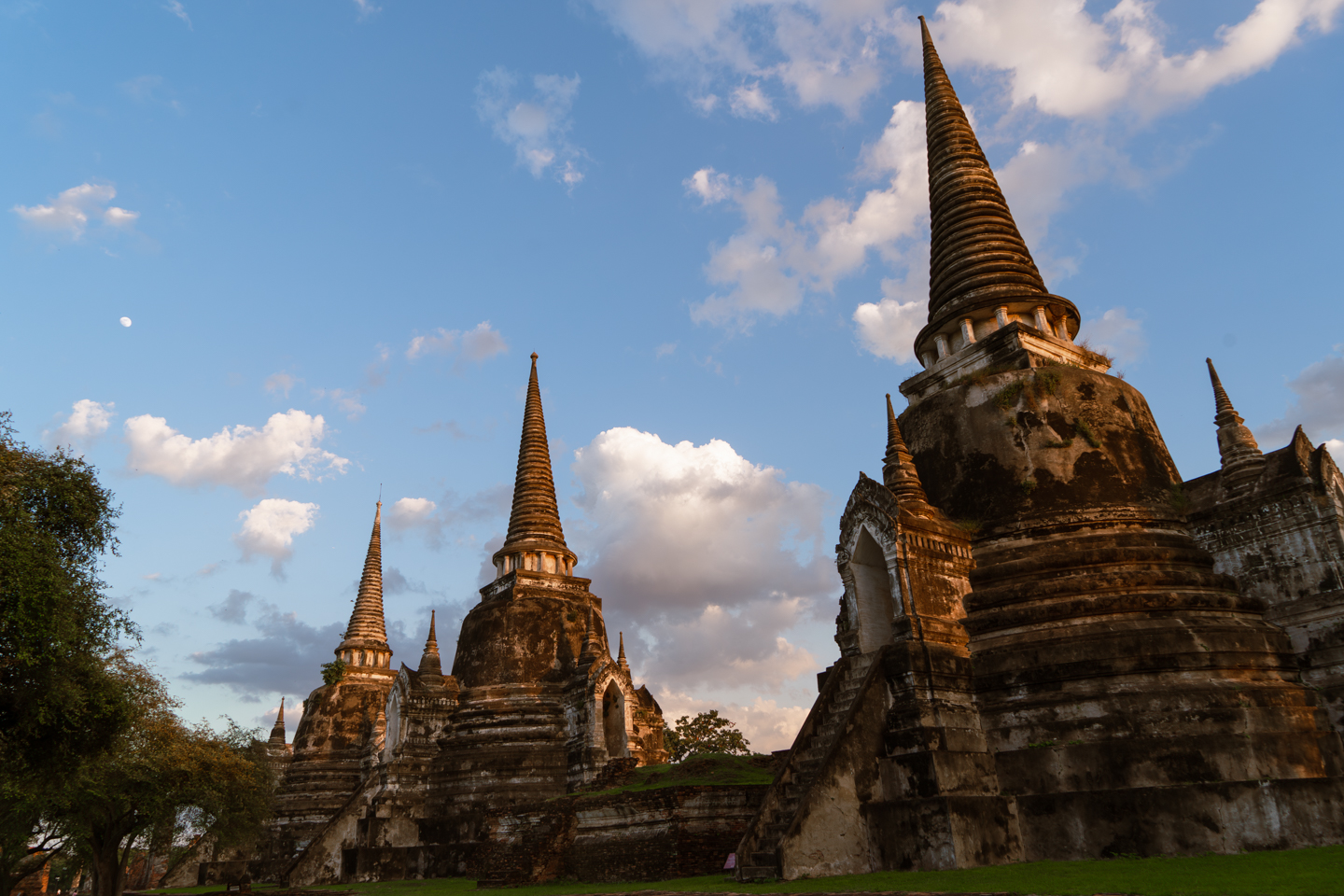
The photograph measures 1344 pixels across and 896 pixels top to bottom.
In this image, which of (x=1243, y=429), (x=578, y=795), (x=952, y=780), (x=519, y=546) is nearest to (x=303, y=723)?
(x=519, y=546)

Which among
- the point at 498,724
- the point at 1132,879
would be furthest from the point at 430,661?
the point at 1132,879

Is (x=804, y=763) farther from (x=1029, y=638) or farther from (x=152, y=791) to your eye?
(x=152, y=791)

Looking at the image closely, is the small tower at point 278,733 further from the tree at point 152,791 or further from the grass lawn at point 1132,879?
the grass lawn at point 1132,879

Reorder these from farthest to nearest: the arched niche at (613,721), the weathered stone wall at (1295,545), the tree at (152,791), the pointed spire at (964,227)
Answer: the arched niche at (613,721) → the tree at (152,791) → the pointed spire at (964,227) → the weathered stone wall at (1295,545)

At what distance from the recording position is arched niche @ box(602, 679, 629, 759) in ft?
89.8

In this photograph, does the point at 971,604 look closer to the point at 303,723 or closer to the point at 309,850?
the point at 309,850

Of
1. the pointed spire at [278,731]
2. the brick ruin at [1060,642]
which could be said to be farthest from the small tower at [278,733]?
the brick ruin at [1060,642]

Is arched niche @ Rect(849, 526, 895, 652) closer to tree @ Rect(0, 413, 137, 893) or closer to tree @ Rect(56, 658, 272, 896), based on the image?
tree @ Rect(0, 413, 137, 893)

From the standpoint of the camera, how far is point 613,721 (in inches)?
1097

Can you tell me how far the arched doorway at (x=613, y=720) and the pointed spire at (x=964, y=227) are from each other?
1499 centimetres

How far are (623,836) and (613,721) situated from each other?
10.3 meters

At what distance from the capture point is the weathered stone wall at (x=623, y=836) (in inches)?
667

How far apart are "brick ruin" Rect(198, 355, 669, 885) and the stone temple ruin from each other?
6.10m

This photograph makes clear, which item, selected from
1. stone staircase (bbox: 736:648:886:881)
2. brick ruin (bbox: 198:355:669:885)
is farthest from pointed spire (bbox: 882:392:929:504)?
brick ruin (bbox: 198:355:669:885)
